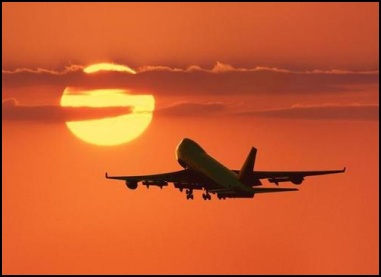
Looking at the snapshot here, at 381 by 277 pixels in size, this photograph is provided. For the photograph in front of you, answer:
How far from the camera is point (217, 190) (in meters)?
197

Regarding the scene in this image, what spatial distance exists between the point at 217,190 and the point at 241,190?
405cm

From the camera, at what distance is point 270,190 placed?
613 feet

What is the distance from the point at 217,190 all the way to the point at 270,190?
1251 cm

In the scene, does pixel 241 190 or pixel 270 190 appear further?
pixel 241 190

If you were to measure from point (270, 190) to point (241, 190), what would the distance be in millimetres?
12649

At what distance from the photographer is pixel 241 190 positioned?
7835 inches
